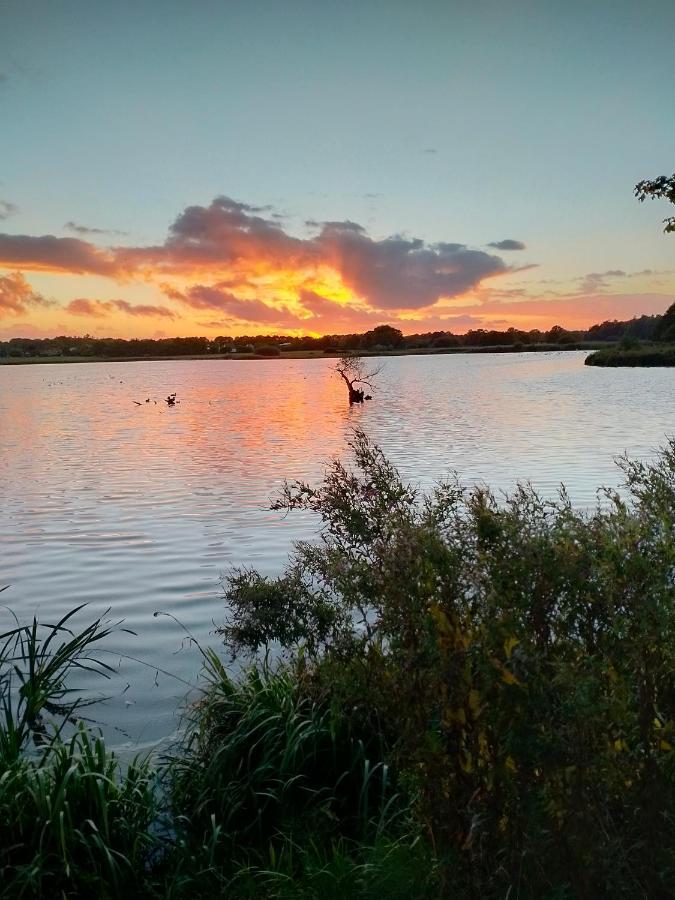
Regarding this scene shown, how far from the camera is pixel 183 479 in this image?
27.3m

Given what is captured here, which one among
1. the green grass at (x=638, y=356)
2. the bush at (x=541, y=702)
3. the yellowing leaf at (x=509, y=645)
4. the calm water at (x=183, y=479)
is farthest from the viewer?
the green grass at (x=638, y=356)

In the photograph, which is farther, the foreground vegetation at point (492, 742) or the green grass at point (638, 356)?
the green grass at point (638, 356)

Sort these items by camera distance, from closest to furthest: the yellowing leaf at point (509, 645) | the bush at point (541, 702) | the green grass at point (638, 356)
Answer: the yellowing leaf at point (509, 645) → the bush at point (541, 702) → the green grass at point (638, 356)

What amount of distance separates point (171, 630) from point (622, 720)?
29.4 feet

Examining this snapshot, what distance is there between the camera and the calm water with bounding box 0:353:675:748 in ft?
40.2

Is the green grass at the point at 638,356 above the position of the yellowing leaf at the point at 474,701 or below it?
below

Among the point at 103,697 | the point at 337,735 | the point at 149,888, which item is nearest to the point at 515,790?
the point at 149,888

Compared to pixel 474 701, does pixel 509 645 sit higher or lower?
higher

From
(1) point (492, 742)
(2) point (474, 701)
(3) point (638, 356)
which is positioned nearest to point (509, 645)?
(2) point (474, 701)

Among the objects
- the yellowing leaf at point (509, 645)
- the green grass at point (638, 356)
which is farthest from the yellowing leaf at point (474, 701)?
the green grass at point (638, 356)

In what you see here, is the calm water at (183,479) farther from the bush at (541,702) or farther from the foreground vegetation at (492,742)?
the bush at (541,702)

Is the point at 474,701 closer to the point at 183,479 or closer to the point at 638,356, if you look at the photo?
the point at 183,479

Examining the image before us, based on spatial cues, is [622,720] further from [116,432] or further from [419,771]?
[116,432]

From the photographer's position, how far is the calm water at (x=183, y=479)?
12258mm
